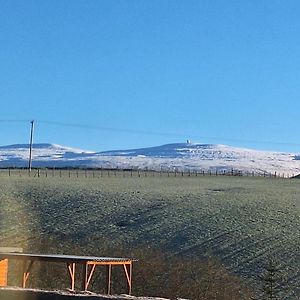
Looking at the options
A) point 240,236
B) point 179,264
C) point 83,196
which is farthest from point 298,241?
point 83,196

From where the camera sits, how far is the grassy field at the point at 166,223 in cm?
4366

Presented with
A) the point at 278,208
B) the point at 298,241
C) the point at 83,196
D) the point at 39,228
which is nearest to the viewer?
the point at 298,241

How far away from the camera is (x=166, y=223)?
5194 cm

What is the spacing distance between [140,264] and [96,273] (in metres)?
2.28

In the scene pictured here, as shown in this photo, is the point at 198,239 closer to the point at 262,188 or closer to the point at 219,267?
the point at 219,267

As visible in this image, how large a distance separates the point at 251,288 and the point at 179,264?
18.1 ft

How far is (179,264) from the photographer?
1666 inches

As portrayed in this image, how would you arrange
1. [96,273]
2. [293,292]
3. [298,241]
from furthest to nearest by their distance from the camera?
[298,241], [96,273], [293,292]

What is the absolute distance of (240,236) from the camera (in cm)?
4678

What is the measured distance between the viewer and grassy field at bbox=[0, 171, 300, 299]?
43.7 metres

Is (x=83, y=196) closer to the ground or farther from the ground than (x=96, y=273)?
farther from the ground

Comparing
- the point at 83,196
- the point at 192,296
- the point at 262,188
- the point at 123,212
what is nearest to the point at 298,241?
the point at 192,296

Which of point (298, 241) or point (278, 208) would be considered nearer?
point (298, 241)

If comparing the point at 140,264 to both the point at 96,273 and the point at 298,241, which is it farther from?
the point at 298,241
